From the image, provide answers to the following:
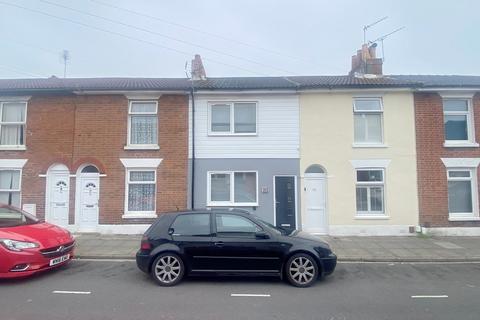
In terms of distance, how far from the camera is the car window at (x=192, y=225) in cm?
666

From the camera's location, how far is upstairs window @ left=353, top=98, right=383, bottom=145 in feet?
40.4

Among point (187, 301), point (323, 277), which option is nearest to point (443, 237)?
point (323, 277)

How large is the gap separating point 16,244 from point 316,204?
9.18m

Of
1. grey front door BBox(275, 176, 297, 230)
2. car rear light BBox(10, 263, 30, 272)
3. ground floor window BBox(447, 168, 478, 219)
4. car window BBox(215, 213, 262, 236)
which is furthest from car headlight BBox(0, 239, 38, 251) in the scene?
ground floor window BBox(447, 168, 478, 219)

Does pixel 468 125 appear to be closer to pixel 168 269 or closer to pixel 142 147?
pixel 168 269

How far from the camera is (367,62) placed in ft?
46.9

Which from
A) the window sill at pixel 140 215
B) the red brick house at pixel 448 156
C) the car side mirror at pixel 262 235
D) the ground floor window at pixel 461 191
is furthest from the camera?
the ground floor window at pixel 461 191


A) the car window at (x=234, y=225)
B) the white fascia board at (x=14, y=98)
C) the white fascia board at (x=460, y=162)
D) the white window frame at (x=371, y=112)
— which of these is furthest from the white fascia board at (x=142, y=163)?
the white fascia board at (x=460, y=162)

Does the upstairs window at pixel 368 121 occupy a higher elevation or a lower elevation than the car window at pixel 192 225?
higher

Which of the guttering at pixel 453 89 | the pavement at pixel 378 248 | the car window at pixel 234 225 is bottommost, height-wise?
the pavement at pixel 378 248

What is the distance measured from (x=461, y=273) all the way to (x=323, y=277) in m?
3.30

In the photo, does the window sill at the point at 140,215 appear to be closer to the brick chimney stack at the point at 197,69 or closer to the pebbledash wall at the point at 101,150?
the pebbledash wall at the point at 101,150

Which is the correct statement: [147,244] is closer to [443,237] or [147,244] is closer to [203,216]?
[203,216]

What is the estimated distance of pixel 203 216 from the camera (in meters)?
6.85
